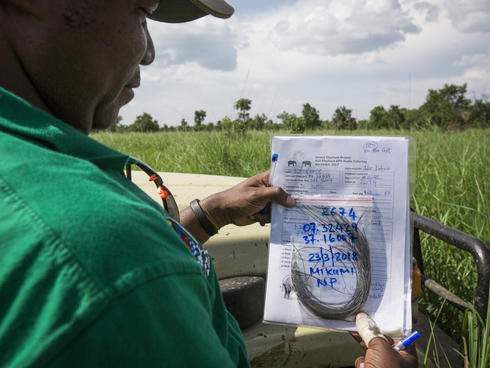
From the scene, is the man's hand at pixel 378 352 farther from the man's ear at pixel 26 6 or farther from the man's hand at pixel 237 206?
the man's ear at pixel 26 6

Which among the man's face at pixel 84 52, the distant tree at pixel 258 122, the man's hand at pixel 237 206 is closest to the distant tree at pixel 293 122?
the distant tree at pixel 258 122

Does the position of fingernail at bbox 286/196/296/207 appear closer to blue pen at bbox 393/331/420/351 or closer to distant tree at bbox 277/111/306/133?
blue pen at bbox 393/331/420/351

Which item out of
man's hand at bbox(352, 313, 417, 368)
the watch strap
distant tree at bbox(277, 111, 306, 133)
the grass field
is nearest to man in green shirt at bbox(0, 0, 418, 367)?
man's hand at bbox(352, 313, 417, 368)

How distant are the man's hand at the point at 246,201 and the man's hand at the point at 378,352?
0.38 meters

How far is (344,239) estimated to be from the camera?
43.8 inches

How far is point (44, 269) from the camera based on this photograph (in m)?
0.39

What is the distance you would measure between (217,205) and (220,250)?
272mm

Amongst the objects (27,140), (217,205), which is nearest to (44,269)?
(27,140)

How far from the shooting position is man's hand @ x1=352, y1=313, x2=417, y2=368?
89cm

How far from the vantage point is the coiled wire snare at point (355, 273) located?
1072mm

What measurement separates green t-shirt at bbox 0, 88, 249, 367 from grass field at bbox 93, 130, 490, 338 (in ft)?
5.23

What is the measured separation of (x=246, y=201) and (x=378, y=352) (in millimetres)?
602

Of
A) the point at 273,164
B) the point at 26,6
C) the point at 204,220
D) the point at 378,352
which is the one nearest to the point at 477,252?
the point at 378,352

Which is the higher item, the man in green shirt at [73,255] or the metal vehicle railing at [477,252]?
the man in green shirt at [73,255]
